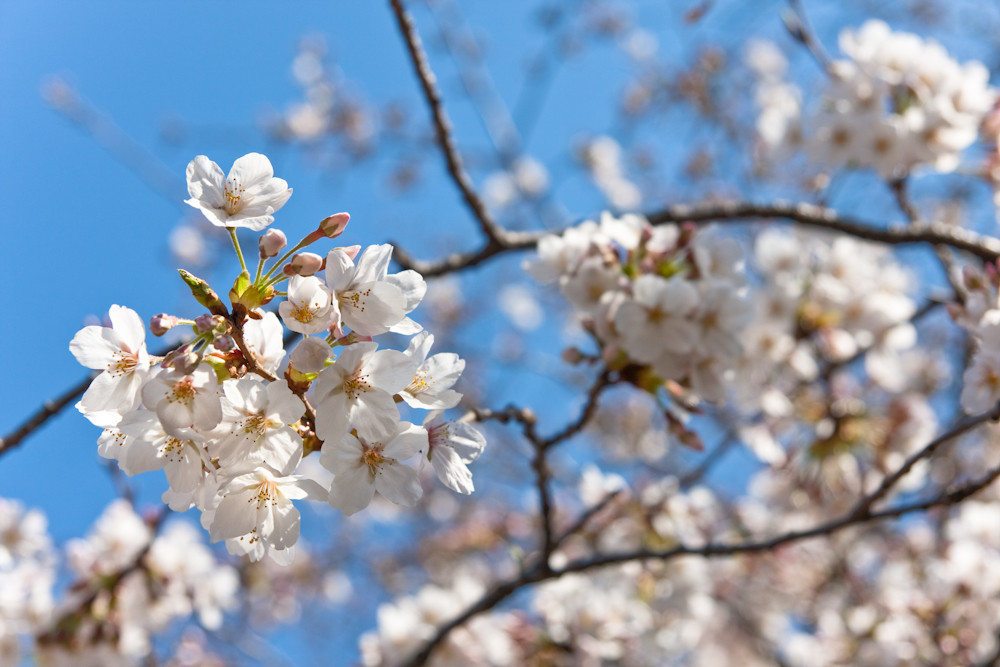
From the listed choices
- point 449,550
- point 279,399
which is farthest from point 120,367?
point 449,550

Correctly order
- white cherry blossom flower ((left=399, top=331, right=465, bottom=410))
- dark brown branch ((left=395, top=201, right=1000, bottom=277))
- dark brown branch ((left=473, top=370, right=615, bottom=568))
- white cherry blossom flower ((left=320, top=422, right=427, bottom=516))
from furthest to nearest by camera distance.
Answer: dark brown branch ((left=395, top=201, right=1000, bottom=277)) → dark brown branch ((left=473, top=370, right=615, bottom=568)) → white cherry blossom flower ((left=399, top=331, right=465, bottom=410)) → white cherry blossom flower ((left=320, top=422, right=427, bottom=516))

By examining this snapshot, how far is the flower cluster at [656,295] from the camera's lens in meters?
1.90

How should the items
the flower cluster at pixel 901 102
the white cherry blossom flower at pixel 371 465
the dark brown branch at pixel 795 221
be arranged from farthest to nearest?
the flower cluster at pixel 901 102
the dark brown branch at pixel 795 221
the white cherry blossom flower at pixel 371 465

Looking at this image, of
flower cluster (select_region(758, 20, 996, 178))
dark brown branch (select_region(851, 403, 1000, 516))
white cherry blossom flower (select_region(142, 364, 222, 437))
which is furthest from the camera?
flower cluster (select_region(758, 20, 996, 178))

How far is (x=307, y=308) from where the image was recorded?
47.8 inches

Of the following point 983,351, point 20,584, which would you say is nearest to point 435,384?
point 983,351

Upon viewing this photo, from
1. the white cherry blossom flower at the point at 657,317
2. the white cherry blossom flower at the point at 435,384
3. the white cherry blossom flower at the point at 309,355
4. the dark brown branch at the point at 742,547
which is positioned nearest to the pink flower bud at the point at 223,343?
the white cherry blossom flower at the point at 309,355

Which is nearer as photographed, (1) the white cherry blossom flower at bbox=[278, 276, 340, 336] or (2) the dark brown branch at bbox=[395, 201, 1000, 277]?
(1) the white cherry blossom flower at bbox=[278, 276, 340, 336]

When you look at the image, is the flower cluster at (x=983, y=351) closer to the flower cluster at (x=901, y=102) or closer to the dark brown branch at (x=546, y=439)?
the dark brown branch at (x=546, y=439)

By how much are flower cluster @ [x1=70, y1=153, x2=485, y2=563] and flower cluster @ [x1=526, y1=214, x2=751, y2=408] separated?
794mm

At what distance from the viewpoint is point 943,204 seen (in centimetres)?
760

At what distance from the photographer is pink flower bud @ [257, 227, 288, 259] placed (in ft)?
4.05

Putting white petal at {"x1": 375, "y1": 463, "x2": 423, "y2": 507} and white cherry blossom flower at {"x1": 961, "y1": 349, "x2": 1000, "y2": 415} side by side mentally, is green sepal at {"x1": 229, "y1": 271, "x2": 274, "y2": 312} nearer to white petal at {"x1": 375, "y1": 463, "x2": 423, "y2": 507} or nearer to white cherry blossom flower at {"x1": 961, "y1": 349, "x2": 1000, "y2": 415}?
white petal at {"x1": 375, "y1": 463, "x2": 423, "y2": 507}

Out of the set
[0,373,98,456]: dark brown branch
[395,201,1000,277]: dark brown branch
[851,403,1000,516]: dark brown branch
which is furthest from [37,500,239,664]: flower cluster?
[851,403,1000,516]: dark brown branch
